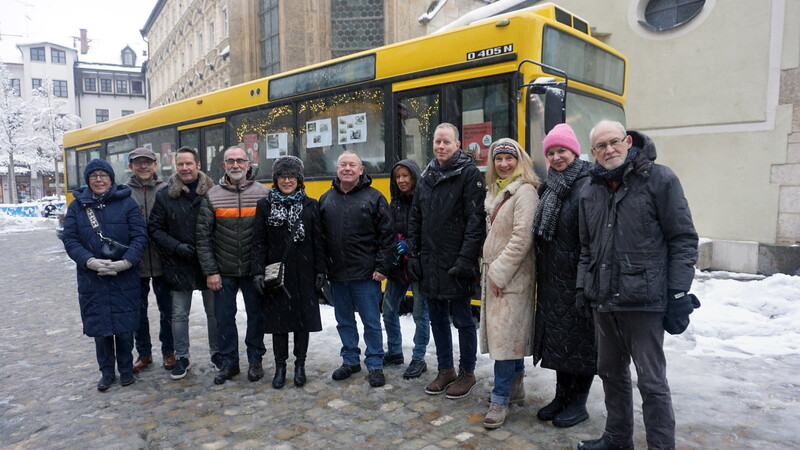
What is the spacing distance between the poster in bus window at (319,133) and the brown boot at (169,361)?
341 centimetres

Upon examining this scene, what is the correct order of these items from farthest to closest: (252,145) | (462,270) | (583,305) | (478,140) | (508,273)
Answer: (252,145), (478,140), (462,270), (508,273), (583,305)

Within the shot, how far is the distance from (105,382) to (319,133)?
4.07 metres

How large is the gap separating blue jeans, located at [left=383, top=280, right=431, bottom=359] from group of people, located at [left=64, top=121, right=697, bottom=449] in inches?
0.5

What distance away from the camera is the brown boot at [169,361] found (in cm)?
509

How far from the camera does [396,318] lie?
5207 mm

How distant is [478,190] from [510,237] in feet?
1.61

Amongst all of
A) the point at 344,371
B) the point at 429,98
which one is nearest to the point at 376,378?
the point at 344,371

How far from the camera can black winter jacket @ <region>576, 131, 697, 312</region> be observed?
2.86 m

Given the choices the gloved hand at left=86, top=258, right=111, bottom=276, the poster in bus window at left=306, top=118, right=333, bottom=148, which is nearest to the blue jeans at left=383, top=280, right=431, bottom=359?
the gloved hand at left=86, top=258, right=111, bottom=276

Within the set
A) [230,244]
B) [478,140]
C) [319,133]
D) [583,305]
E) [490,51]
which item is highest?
[490,51]

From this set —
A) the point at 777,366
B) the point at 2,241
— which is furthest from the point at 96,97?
the point at 777,366

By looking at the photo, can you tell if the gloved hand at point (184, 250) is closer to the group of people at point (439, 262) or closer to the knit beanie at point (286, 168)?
the group of people at point (439, 262)

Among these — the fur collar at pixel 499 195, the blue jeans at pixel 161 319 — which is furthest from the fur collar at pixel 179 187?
the fur collar at pixel 499 195

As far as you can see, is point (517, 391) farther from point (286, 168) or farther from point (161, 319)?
point (161, 319)
